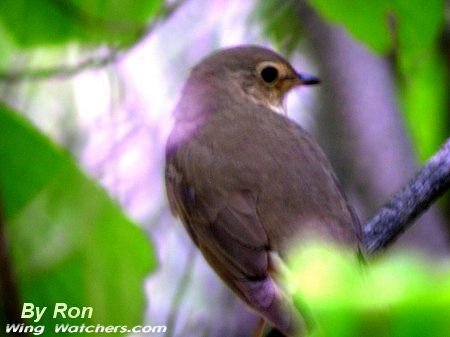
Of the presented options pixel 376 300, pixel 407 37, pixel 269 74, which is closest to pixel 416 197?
pixel 407 37

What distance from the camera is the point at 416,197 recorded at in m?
0.82

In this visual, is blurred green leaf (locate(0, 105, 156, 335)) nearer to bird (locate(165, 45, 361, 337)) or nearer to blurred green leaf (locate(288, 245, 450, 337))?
bird (locate(165, 45, 361, 337))

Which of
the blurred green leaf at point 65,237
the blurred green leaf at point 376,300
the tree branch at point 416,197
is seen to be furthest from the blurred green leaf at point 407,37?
the blurred green leaf at point 376,300

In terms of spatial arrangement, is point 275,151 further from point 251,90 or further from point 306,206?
point 251,90

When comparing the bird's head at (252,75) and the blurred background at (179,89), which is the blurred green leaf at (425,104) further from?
the bird's head at (252,75)

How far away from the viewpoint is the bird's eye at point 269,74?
1.15 meters

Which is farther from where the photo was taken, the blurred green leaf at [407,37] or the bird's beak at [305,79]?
the bird's beak at [305,79]

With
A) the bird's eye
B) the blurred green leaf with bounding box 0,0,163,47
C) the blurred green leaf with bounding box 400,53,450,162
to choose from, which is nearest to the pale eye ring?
the bird's eye

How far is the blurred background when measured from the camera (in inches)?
33.6

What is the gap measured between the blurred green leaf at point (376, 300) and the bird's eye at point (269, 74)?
904 mm

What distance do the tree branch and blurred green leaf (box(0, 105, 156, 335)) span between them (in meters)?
0.27

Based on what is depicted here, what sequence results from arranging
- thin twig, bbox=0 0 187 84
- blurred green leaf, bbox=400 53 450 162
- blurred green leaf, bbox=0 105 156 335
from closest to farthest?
blurred green leaf, bbox=0 105 156 335 → thin twig, bbox=0 0 187 84 → blurred green leaf, bbox=400 53 450 162

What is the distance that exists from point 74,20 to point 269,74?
0.40m

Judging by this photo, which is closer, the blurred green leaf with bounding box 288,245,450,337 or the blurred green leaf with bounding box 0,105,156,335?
the blurred green leaf with bounding box 288,245,450,337
